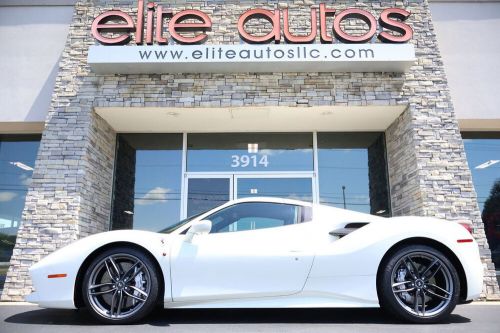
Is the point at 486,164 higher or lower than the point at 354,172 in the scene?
higher

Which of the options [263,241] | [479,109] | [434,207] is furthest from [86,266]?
[479,109]

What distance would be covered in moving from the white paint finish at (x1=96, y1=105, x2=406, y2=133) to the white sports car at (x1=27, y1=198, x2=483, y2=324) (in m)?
3.65

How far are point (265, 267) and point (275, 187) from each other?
4.43 metres

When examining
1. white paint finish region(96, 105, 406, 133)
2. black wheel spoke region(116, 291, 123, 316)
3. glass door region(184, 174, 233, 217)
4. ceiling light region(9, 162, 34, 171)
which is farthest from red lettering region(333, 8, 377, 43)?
ceiling light region(9, 162, 34, 171)

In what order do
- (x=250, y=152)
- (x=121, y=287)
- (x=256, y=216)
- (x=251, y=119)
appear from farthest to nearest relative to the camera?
(x=250, y=152), (x=251, y=119), (x=256, y=216), (x=121, y=287)

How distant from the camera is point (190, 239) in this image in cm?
383

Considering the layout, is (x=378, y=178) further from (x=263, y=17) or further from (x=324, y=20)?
(x=263, y=17)

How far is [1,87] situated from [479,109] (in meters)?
8.93

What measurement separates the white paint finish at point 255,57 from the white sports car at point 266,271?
3.64 meters

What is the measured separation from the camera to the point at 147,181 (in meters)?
8.30

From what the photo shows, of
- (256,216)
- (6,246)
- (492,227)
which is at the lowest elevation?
(6,246)

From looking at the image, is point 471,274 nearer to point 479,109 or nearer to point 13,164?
point 479,109

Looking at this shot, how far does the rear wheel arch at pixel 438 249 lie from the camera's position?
380 cm

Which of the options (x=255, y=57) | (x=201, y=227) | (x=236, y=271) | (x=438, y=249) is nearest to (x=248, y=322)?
(x=236, y=271)
